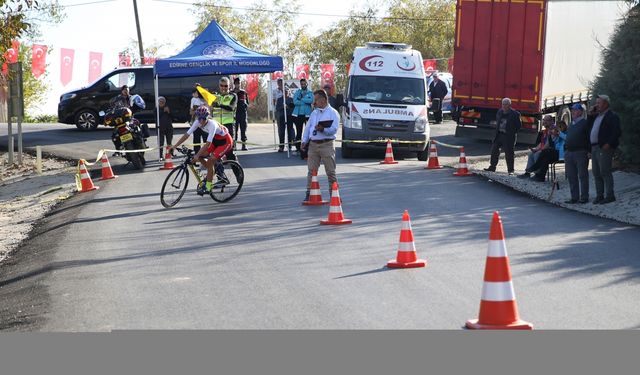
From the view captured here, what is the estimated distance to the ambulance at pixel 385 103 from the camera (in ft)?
84.5

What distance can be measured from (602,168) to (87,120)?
2138 centimetres

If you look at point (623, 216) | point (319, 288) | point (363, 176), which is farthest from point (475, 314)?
point (363, 176)

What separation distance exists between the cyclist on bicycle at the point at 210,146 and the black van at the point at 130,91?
16.0 m

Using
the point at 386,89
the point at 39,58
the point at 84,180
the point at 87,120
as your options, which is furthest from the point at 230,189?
the point at 39,58

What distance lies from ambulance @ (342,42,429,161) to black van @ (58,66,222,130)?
28.0 ft

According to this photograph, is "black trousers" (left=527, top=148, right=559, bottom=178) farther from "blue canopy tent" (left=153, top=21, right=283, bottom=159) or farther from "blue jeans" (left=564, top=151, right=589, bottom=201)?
"blue canopy tent" (left=153, top=21, right=283, bottom=159)

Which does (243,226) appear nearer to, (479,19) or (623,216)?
(623,216)

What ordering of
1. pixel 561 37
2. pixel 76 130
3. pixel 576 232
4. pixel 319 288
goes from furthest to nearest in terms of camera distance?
pixel 76 130 → pixel 561 37 → pixel 576 232 → pixel 319 288

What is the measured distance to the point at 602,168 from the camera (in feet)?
56.4

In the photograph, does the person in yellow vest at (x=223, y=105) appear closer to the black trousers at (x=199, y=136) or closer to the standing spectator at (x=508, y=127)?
the black trousers at (x=199, y=136)

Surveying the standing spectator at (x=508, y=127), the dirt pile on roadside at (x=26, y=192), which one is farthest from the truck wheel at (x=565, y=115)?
the dirt pile on roadside at (x=26, y=192)

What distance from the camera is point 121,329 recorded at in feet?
27.9

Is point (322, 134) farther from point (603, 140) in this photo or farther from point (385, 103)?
point (385, 103)

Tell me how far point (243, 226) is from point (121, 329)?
6.54 meters
